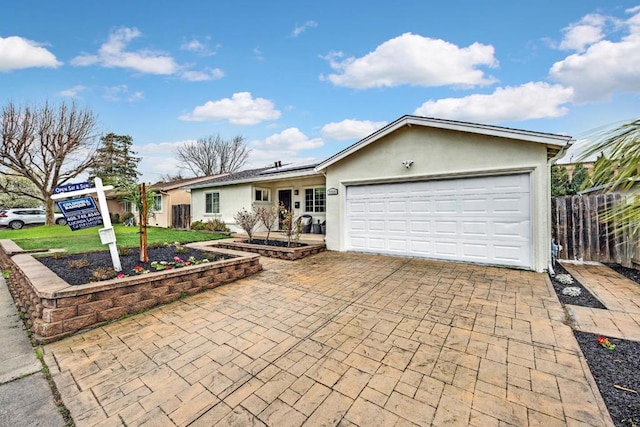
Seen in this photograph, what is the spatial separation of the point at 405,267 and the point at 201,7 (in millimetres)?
10187

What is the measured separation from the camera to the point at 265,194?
Answer: 44.3ft

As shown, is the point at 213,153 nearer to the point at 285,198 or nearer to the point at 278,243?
the point at 285,198

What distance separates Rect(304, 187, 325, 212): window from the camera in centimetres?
1240

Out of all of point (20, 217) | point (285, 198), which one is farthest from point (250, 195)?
point (20, 217)

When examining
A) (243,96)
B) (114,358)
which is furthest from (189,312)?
(243,96)

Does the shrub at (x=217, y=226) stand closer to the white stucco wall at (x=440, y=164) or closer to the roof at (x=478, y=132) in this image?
the white stucco wall at (x=440, y=164)

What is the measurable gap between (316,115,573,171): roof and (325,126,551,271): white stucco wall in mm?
246

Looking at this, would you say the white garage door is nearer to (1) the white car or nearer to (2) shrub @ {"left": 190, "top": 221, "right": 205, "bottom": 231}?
(2) shrub @ {"left": 190, "top": 221, "right": 205, "bottom": 231}

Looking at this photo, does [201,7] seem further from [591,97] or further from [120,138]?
[120,138]

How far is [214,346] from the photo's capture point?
3135mm

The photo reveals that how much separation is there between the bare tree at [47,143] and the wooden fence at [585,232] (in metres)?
24.4

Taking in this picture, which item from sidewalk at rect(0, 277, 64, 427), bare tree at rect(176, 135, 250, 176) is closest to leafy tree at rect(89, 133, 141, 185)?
bare tree at rect(176, 135, 250, 176)

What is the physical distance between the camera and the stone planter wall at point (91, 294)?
342 centimetres

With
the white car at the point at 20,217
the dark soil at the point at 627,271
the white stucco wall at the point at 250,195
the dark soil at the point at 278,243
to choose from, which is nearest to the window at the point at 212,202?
the white stucco wall at the point at 250,195
